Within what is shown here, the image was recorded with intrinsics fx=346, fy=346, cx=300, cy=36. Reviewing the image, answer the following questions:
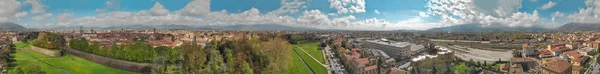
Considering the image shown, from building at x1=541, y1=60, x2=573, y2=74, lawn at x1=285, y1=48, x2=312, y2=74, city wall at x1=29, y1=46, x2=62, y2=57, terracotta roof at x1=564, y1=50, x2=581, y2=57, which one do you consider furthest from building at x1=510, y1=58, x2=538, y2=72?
city wall at x1=29, y1=46, x2=62, y2=57

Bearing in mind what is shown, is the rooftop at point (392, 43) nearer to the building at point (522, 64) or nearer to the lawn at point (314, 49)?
the lawn at point (314, 49)

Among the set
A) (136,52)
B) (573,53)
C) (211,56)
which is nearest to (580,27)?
(573,53)

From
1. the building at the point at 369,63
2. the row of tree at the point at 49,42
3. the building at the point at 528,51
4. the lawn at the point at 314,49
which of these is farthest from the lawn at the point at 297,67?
the row of tree at the point at 49,42

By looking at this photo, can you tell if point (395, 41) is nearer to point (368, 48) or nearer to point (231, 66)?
point (368, 48)

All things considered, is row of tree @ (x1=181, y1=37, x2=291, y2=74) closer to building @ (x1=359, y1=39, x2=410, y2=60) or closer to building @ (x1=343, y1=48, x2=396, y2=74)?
building @ (x1=343, y1=48, x2=396, y2=74)

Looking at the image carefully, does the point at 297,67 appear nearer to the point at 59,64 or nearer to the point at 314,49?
the point at 314,49

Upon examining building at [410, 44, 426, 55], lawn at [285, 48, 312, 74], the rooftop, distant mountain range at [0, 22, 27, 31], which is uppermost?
distant mountain range at [0, 22, 27, 31]

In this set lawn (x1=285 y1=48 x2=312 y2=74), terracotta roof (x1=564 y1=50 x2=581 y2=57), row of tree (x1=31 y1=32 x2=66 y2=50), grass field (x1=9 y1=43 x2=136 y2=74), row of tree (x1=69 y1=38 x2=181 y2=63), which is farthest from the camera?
row of tree (x1=31 y1=32 x2=66 y2=50)
